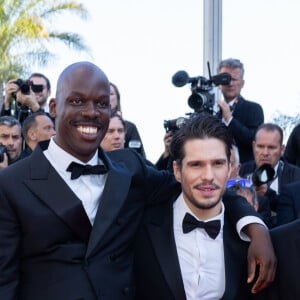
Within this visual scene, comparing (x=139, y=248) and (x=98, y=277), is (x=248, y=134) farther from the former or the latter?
(x=98, y=277)

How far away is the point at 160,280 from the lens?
2.54 meters

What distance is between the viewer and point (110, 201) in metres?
2.41

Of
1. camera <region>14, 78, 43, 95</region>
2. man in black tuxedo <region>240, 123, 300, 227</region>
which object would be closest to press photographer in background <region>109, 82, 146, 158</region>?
camera <region>14, 78, 43, 95</region>

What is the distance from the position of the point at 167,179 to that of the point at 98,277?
1.96ft

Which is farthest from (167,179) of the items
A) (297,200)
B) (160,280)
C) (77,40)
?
(77,40)

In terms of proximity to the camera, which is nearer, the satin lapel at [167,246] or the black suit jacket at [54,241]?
the black suit jacket at [54,241]

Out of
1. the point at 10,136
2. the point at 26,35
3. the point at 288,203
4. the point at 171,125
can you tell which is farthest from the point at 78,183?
the point at 26,35

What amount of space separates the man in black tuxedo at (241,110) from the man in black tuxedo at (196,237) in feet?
8.07

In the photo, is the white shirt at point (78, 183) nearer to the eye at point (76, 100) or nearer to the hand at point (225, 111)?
the eye at point (76, 100)

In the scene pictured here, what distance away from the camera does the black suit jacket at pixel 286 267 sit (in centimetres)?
247

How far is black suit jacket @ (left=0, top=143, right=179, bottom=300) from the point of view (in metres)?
2.28

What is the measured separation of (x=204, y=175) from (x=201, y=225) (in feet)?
0.65

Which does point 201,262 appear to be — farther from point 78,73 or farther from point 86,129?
point 78,73

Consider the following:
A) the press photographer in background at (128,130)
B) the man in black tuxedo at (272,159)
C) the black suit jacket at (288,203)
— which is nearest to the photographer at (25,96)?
the press photographer in background at (128,130)
